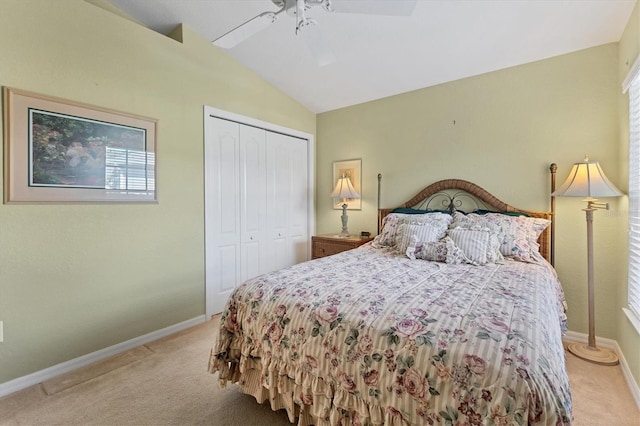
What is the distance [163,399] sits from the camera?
1.92m

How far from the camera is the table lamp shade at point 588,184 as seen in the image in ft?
7.47

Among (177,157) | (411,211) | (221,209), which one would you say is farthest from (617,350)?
(177,157)

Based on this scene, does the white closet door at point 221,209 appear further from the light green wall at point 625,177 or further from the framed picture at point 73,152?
the light green wall at point 625,177

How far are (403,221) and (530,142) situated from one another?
4.59 ft

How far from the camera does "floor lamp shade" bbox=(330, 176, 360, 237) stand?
390 centimetres

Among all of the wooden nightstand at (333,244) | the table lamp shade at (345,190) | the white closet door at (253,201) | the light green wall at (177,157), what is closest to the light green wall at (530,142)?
the light green wall at (177,157)

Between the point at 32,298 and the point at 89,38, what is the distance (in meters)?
1.97

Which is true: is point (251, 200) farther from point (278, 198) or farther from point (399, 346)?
point (399, 346)

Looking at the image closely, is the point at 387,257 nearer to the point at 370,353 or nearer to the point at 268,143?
the point at 370,353

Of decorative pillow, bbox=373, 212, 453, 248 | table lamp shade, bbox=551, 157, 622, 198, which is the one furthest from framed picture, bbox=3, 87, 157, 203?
table lamp shade, bbox=551, 157, 622, 198

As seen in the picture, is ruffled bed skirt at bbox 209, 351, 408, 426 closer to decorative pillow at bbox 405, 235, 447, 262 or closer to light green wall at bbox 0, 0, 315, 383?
light green wall at bbox 0, 0, 315, 383

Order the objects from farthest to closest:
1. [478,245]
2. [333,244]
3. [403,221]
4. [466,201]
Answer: [333,244], [466,201], [403,221], [478,245]

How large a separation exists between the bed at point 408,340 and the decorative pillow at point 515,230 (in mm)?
19

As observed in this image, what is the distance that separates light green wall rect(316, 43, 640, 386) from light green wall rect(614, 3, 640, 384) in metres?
0.02
